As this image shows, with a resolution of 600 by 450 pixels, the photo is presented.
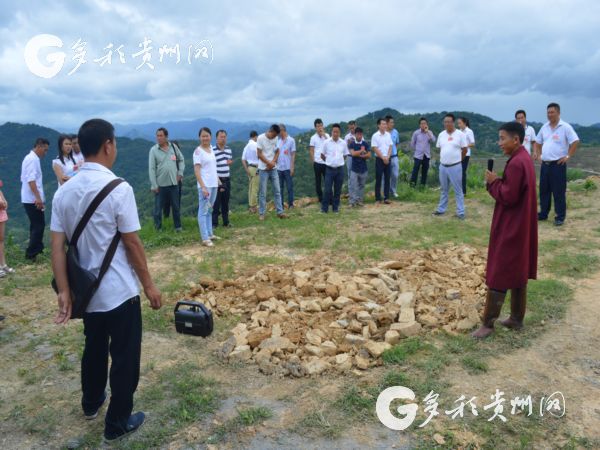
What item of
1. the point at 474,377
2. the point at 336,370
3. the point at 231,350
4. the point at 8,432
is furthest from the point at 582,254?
the point at 8,432

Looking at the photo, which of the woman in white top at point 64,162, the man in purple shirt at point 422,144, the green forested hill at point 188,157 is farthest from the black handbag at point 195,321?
the man in purple shirt at point 422,144

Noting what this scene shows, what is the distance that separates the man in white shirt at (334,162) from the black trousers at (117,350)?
7363mm

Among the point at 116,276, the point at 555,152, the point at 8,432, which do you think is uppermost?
the point at 555,152

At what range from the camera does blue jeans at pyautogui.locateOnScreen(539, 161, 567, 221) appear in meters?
8.44

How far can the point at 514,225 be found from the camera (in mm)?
4176

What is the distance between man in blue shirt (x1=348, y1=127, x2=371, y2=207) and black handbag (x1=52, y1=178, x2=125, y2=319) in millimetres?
8083

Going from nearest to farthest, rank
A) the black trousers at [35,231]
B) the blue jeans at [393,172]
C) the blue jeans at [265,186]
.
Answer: the black trousers at [35,231] < the blue jeans at [265,186] < the blue jeans at [393,172]

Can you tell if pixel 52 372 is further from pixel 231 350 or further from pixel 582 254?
pixel 582 254

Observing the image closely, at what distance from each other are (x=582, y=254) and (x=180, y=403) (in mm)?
6283

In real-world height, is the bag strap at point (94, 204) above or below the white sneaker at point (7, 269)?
above

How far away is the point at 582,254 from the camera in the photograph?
272 inches

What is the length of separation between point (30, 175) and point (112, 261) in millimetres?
5281

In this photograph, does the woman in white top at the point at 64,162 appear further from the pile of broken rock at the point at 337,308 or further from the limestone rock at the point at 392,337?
the limestone rock at the point at 392,337
